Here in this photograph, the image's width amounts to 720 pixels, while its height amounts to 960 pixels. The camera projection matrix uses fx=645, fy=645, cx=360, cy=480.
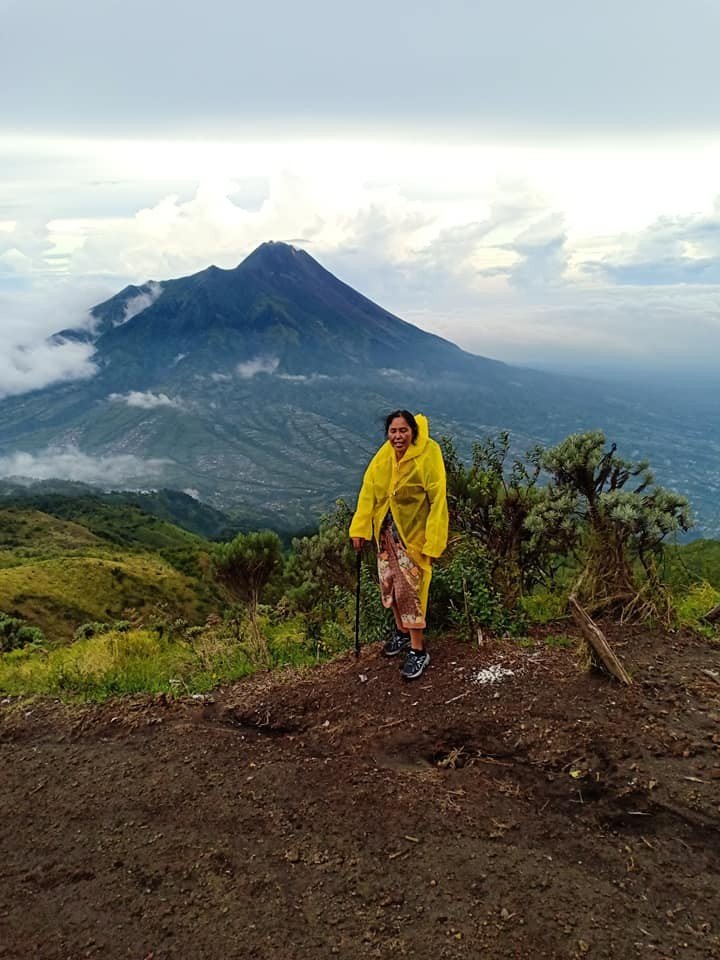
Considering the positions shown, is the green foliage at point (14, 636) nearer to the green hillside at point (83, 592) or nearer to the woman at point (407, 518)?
the woman at point (407, 518)

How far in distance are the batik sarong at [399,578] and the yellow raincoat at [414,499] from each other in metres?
0.06

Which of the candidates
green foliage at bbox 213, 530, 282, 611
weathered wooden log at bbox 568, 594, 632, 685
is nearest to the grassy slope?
green foliage at bbox 213, 530, 282, 611

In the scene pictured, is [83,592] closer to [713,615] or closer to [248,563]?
[248,563]

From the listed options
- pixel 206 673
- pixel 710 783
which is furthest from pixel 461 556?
pixel 710 783

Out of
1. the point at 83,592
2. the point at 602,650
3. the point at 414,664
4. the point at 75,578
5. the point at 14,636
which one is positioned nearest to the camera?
Result: the point at 602,650

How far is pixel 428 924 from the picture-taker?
2.96 m

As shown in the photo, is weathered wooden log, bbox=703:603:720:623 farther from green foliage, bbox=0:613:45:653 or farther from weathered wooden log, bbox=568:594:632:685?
green foliage, bbox=0:613:45:653

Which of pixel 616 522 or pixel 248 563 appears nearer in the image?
pixel 616 522

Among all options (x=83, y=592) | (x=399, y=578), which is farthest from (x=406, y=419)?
(x=83, y=592)

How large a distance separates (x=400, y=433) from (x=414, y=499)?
1.82 feet

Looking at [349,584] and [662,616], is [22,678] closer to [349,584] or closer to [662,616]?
[349,584]

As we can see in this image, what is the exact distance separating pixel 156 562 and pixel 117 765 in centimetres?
7109

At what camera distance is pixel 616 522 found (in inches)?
236

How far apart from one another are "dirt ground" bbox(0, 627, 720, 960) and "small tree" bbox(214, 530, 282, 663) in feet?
7.03
